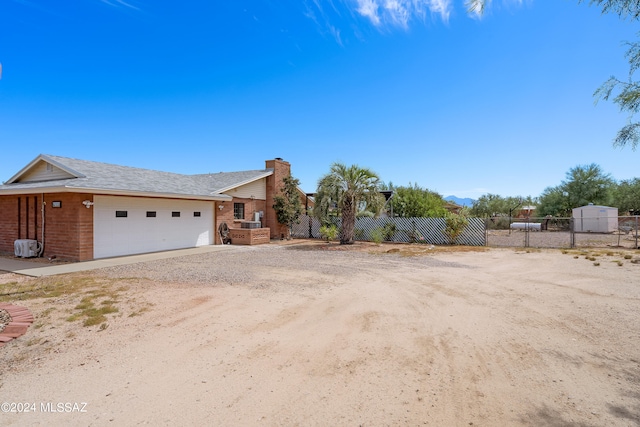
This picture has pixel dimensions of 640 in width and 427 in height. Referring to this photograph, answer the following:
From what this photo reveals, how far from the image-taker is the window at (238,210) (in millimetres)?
18297

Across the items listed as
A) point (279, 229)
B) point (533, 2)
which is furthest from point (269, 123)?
point (533, 2)

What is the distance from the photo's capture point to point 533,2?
14.3 ft

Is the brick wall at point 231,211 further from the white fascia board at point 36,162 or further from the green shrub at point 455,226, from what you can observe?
the green shrub at point 455,226

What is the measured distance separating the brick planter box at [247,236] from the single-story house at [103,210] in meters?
0.71

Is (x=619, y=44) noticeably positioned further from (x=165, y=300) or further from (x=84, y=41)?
(x=84, y=41)

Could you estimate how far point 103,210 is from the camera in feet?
38.7

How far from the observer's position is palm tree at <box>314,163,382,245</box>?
16.1 meters

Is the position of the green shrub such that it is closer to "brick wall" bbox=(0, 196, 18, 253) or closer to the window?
the window

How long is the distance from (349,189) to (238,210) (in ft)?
22.8

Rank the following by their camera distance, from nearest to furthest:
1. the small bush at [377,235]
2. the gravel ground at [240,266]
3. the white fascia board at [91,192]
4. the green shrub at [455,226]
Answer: the gravel ground at [240,266] < the white fascia board at [91,192] < the green shrub at [455,226] < the small bush at [377,235]

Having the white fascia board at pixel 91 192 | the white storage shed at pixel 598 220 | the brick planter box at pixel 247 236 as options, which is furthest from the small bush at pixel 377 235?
the white storage shed at pixel 598 220

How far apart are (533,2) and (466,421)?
17.6 feet

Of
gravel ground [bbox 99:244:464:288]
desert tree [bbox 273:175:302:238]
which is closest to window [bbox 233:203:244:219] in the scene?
desert tree [bbox 273:175:302:238]

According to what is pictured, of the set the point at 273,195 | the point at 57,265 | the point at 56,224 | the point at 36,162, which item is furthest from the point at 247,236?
the point at 36,162
